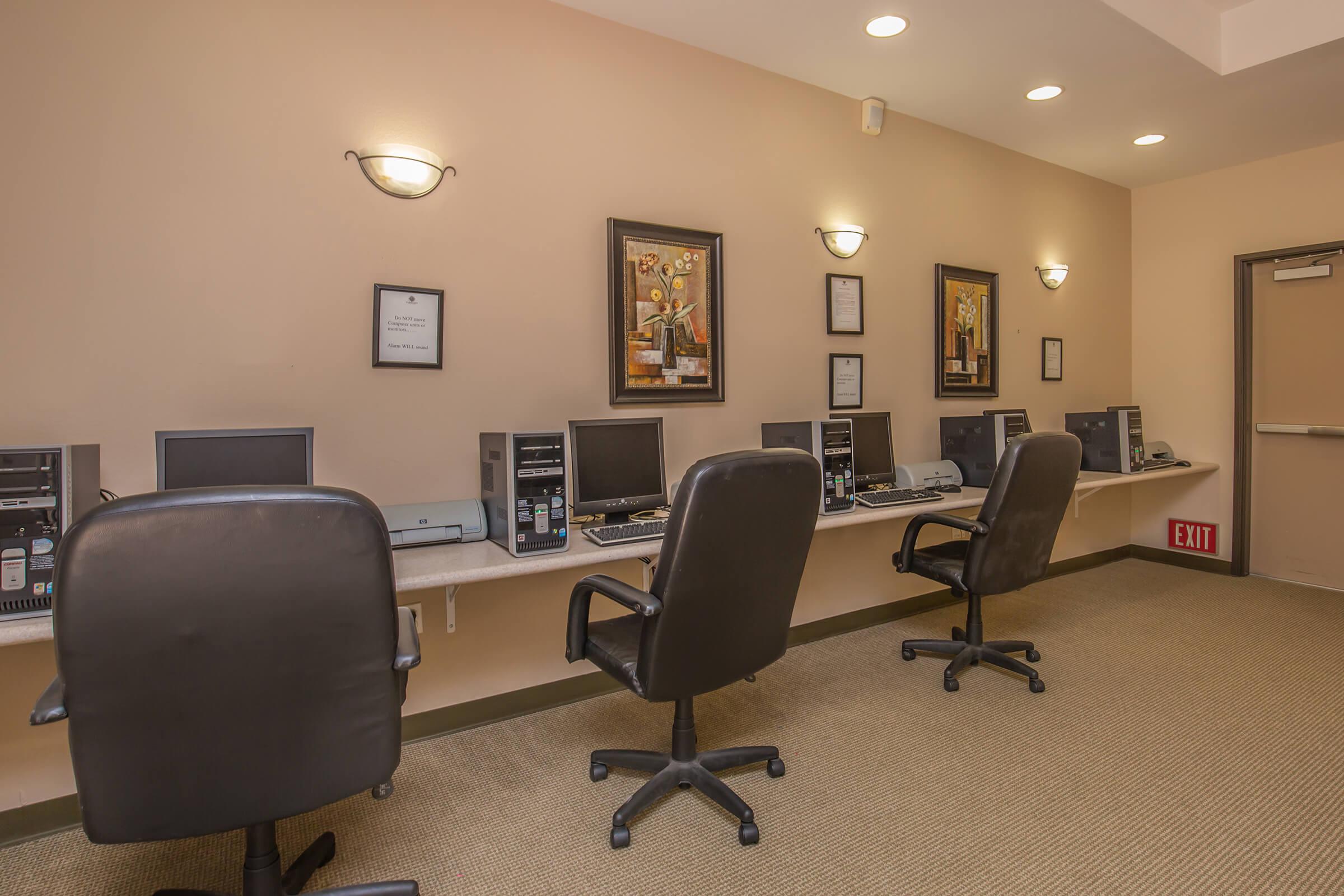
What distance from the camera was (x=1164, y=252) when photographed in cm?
500

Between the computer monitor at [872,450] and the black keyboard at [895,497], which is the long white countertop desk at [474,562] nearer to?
the black keyboard at [895,497]

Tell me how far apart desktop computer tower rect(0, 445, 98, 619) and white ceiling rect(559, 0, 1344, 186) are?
238 centimetres

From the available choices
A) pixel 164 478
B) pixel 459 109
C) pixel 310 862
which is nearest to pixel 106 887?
pixel 310 862

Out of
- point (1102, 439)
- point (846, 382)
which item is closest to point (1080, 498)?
point (1102, 439)

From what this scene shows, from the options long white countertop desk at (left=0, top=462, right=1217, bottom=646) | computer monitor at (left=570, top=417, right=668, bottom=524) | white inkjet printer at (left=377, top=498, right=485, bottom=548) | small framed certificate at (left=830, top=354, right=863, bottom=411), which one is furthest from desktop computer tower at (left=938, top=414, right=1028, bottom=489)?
white inkjet printer at (left=377, top=498, right=485, bottom=548)

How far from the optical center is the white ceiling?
→ 2.76 m

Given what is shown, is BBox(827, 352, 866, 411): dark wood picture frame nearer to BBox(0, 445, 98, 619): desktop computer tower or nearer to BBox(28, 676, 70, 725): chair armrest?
BBox(0, 445, 98, 619): desktop computer tower

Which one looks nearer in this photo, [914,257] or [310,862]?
[310,862]

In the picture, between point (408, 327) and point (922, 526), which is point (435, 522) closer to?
point (408, 327)

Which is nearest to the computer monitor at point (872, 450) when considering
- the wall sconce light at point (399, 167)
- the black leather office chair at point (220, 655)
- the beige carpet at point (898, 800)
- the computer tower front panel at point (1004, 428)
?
the computer tower front panel at point (1004, 428)

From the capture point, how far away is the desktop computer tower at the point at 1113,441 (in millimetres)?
4078

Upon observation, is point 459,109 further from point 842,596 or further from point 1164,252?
point 1164,252

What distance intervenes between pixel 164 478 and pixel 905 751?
2.53 meters

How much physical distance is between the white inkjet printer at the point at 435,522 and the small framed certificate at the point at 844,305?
2088mm
